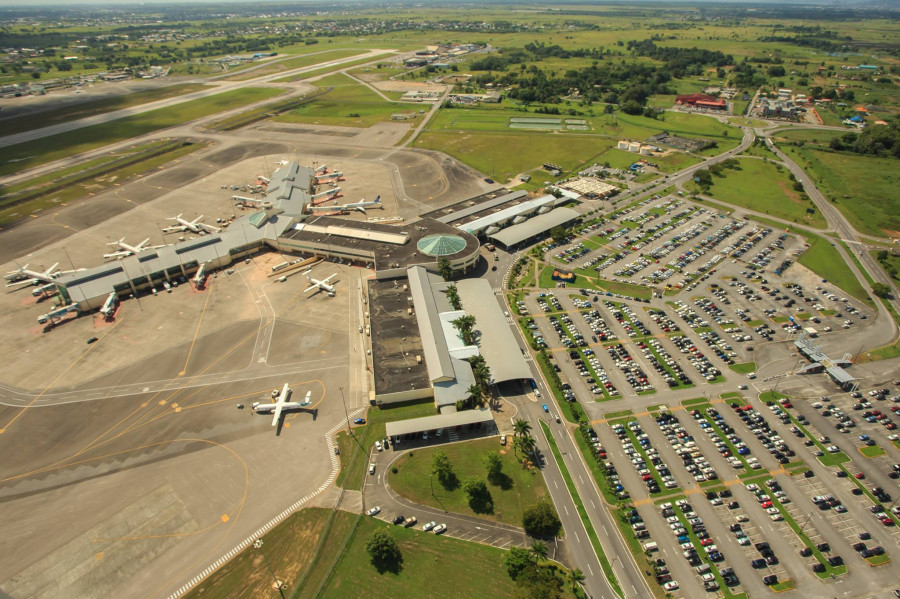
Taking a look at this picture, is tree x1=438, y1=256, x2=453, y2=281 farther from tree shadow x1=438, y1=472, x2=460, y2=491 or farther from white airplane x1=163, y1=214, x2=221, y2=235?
white airplane x1=163, y1=214, x2=221, y2=235

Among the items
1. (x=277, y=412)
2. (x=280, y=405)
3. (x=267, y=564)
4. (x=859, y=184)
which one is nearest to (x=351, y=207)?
(x=280, y=405)

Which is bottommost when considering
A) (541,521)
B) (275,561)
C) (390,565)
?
(275,561)

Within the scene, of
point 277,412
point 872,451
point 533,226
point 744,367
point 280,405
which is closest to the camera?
point 872,451

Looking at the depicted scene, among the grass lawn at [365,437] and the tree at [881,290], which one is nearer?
the grass lawn at [365,437]

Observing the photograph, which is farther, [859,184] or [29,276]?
[859,184]

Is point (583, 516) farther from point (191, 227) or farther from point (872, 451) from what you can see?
point (191, 227)

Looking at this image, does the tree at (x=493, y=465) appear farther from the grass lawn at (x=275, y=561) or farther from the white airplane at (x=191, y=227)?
the white airplane at (x=191, y=227)

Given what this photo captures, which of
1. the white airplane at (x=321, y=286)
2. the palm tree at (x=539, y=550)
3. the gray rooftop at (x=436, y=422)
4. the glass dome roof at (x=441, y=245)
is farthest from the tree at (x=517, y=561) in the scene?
the white airplane at (x=321, y=286)
